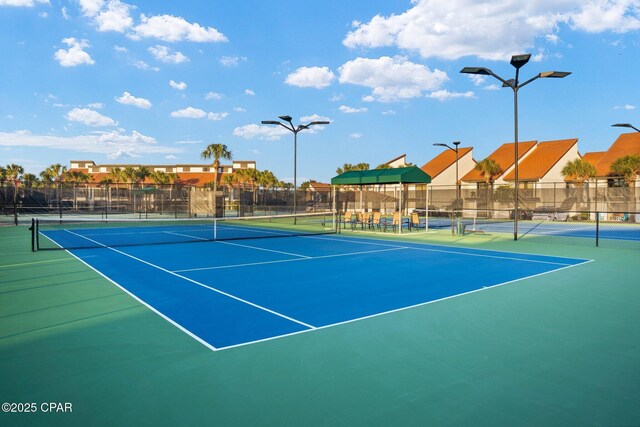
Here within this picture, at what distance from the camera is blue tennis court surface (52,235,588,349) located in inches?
266

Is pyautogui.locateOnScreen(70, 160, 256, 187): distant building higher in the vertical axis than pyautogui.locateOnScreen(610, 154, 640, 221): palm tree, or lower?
→ higher

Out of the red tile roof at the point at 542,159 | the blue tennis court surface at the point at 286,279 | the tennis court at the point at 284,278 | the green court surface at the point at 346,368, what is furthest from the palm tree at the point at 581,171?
the green court surface at the point at 346,368

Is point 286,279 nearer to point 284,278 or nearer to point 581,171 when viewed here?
point 284,278

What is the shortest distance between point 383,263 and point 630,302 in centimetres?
582

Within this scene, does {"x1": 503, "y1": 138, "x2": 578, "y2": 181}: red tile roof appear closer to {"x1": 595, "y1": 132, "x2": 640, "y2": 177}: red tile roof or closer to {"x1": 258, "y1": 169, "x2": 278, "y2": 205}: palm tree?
{"x1": 595, "y1": 132, "x2": 640, "y2": 177}: red tile roof

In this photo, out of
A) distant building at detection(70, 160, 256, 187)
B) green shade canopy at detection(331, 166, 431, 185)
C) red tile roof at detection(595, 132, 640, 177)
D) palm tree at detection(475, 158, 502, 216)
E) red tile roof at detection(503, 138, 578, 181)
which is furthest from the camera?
distant building at detection(70, 160, 256, 187)

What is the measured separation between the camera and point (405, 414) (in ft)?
12.4

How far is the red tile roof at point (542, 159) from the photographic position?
47044 millimetres

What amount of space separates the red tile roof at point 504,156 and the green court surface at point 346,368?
1847 inches

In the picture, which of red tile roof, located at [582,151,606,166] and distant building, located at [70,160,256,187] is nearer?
red tile roof, located at [582,151,606,166]

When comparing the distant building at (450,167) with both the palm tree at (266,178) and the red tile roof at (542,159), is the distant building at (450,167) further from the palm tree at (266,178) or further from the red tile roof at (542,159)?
the palm tree at (266,178)

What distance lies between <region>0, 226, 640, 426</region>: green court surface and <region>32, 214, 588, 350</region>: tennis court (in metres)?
0.56

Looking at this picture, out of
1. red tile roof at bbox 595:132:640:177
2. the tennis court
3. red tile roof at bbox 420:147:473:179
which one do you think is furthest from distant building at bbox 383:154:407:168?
the tennis court

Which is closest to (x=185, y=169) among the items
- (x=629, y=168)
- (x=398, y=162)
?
(x=398, y=162)
